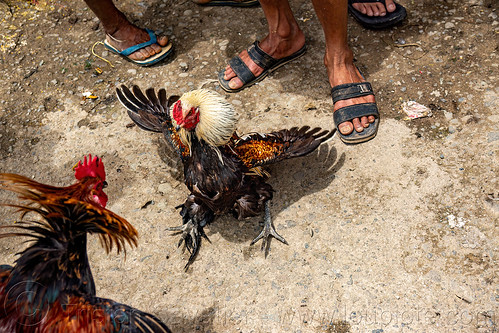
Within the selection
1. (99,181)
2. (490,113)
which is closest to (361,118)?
(490,113)

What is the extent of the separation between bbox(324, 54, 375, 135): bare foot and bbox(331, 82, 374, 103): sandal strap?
0.03m

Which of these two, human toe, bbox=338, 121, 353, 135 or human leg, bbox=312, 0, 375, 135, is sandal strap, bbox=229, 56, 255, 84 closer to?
human leg, bbox=312, 0, 375, 135

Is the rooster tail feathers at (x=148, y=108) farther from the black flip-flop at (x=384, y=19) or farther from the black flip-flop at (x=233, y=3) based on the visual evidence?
the black flip-flop at (x=384, y=19)

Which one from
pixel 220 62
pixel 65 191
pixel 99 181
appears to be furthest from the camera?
pixel 220 62

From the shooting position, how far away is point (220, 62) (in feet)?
12.9

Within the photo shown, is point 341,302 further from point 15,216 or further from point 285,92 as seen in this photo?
point 15,216

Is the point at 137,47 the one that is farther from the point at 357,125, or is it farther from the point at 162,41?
the point at 357,125

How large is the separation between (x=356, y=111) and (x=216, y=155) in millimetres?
1295

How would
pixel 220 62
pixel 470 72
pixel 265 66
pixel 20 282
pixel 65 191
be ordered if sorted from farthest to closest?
pixel 220 62 < pixel 265 66 < pixel 470 72 < pixel 65 191 < pixel 20 282

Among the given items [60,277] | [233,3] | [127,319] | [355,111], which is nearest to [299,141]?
[355,111]

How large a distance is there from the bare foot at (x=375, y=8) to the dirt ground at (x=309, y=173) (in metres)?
0.17

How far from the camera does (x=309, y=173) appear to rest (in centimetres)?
317

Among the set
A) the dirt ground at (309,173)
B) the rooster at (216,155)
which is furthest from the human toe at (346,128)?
the rooster at (216,155)

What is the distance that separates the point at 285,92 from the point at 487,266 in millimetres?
2044
